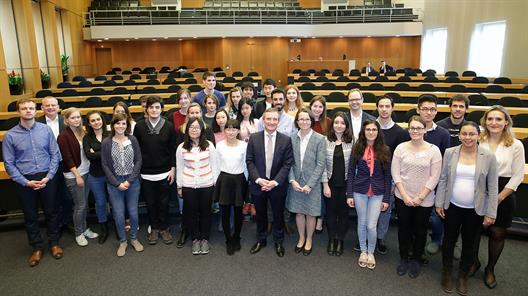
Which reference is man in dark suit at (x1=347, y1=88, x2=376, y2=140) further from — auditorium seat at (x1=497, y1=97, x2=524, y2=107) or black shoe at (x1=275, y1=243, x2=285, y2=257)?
auditorium seat at (x1=497, y1=97, x2=524, y2=107)

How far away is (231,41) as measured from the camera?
63.8 feet

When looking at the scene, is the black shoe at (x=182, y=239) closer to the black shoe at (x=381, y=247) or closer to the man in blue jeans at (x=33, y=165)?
the man in blue jeans at (x=33, y=165)

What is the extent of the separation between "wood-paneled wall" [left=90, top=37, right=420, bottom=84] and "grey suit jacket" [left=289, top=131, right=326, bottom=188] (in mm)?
16527

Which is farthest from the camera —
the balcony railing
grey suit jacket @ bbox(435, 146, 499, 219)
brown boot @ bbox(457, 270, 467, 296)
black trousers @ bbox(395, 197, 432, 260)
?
the balcony railing

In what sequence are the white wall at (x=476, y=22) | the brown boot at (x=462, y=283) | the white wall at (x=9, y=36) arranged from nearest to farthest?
1. the brown boot at (x=462, y=283)
2. the white wall at (x=9, y=36)
3. the white wall at (x=476, y=22)

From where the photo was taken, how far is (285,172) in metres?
3.78

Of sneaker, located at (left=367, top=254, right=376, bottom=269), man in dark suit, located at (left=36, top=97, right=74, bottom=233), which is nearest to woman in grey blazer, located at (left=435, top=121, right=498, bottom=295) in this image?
sneaker, located at (left=367, top=254, right=376, bottom=269)

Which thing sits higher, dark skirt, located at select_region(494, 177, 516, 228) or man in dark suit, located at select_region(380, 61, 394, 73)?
man in dark suit, located at select_region(380, 61, 394, 73)

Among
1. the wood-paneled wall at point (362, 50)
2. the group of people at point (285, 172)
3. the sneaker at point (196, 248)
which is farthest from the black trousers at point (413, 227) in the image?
the wood-paneled wall at point (362, 50)

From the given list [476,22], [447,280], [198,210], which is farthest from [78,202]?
[476,22]

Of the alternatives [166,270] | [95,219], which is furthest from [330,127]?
[95,219]

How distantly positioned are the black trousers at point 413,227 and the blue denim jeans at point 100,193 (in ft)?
10.5

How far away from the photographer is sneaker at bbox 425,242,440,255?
12.8 ft

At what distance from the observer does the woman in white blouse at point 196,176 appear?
12.6 feet
